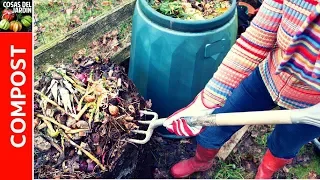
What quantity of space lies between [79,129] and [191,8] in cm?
68

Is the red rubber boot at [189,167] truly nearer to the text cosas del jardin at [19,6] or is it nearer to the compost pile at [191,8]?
the compost pile at [191,8]

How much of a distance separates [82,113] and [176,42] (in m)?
0.43

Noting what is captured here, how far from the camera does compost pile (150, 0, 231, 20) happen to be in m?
1.99

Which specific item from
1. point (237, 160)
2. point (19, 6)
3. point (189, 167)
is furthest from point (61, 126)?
point (237, 160)

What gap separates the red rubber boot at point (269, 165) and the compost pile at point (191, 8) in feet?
1.96

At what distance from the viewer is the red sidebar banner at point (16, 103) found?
1.63m

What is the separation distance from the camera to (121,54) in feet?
7.73

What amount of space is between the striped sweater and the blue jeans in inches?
3.6

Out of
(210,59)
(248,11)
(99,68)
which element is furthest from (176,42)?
(248,11)

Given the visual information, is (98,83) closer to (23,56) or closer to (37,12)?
(23,56)

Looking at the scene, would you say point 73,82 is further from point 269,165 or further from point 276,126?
point 269,165

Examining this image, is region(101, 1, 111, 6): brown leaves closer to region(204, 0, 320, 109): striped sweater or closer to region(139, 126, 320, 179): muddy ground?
region(139, 126, 320, 179): muddy ground

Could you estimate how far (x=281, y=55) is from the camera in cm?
144

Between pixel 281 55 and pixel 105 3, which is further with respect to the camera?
pixel 105 3
